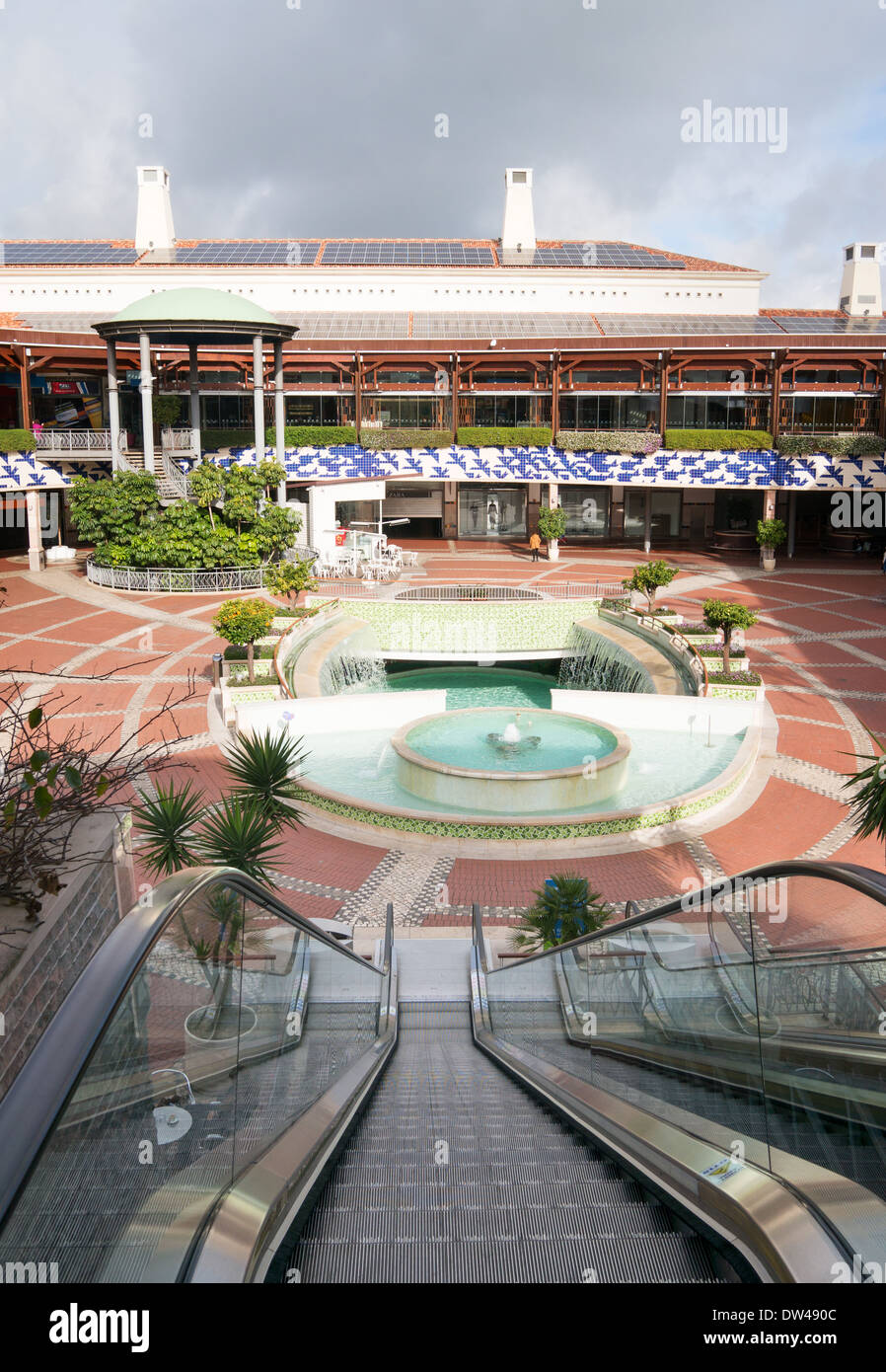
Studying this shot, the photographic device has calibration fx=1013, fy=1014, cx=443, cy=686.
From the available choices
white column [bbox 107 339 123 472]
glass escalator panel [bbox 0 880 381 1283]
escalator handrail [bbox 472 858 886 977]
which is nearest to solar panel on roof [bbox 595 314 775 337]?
white column [bbox 107 339 123 472]

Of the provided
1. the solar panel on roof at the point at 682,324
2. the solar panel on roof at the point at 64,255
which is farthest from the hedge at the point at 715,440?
the solar panel on roof at the point at 64,255

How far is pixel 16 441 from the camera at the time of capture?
33625mm

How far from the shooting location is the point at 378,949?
35.3 ft

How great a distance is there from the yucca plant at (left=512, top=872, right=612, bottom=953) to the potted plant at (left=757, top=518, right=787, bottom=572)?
27600 mm

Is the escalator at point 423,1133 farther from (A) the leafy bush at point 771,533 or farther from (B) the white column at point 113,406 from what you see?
(A) the leafy bush at point 771,533

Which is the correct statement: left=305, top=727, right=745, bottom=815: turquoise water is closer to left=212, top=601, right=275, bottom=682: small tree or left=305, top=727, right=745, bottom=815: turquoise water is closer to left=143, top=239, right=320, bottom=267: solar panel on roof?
left=212, top=601, right=275, bottom=682: small tree

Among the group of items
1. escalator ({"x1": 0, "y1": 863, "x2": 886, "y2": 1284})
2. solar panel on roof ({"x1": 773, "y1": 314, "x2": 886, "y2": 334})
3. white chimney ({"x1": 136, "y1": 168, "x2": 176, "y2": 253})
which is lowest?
escalator ({"x1": 0, "y1": 863, "x2": 886, "y2": 1284})

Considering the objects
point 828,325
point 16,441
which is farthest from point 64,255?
point 828,325

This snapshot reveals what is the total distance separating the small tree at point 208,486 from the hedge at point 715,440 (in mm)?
16902

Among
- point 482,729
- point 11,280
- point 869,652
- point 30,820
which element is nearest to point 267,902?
point 30,820

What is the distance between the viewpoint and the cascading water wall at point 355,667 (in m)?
24.6

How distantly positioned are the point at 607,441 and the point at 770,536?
7.36 m

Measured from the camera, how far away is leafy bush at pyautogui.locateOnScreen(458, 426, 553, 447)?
3975cm

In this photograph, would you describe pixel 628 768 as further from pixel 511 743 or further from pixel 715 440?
pixel 715 440
